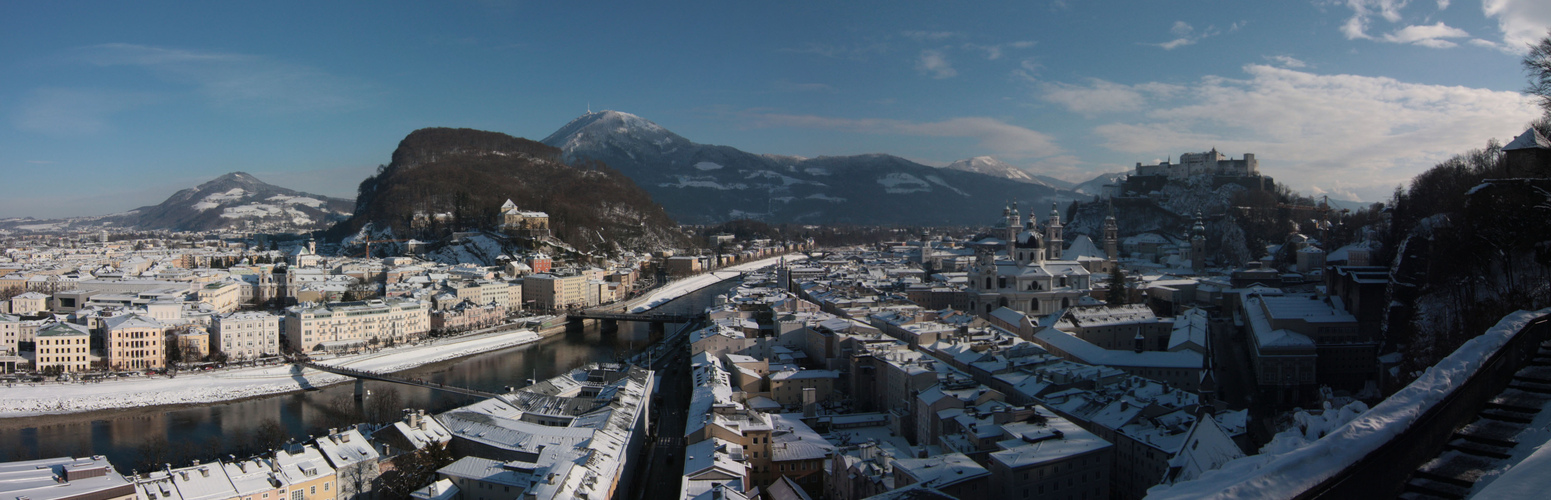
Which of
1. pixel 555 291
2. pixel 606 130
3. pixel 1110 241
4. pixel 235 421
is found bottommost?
pixel 235 421

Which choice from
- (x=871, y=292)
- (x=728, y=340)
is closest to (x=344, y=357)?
(x=728, y=340)

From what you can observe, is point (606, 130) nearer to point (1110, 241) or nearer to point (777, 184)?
point (777, 184)

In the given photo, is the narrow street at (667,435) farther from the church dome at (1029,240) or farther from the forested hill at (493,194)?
the forested hill at (493,194)

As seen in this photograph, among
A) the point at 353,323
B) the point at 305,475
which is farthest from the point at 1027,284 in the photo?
the point at 305,475

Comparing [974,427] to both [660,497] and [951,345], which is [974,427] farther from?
[951,345]

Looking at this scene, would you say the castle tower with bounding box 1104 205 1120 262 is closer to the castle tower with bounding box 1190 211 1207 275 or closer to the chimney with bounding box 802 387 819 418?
the castle tower with bounding box 1190 211 1207 275

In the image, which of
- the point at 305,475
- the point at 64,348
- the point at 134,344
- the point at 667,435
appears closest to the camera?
the point at 305,475

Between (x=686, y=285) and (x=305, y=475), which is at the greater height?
(x=686, y=285)
